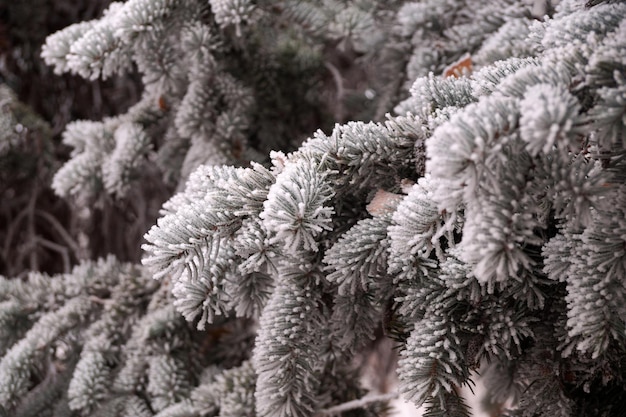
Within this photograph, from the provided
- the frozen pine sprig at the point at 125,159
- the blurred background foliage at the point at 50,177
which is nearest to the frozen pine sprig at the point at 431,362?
the frozen pine sprig at the point at 125,159

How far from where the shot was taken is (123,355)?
82 cm

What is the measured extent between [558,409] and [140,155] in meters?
0.63

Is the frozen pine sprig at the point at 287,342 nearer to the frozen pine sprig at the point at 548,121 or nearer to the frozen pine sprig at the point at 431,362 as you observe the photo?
the frozen pine sprig at the point at 431,362

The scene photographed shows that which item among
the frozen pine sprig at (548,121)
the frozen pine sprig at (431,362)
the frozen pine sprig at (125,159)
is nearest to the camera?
the frozen pine sprig at (548,121)

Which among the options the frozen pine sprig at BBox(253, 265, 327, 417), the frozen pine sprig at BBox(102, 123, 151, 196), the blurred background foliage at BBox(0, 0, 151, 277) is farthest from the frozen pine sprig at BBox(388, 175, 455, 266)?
the blurred background foliage at BBox(0, 0, 151, 277)

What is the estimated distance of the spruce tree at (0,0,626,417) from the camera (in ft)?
1.26

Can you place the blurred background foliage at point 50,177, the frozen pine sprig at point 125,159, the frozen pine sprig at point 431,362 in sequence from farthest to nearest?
1. the blurred background foliage at point 50,177
2. the frozen pine sprig at point 125,159
3. the frozen pine sprig at point 431,362

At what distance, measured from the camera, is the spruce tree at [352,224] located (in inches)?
15.1

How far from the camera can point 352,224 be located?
55cm

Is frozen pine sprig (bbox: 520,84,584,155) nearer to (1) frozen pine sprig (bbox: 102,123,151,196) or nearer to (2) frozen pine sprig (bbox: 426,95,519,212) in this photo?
(2) frozen pine sprig (bbox: 426,95,519,212)

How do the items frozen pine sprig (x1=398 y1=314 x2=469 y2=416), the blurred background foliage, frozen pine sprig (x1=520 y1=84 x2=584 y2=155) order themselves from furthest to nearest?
the blurred background foliage, frozen pine sprig (x1=398 y1=314 x2=469 y2=416), frozen pine sprig (x1=520 y1=84 x2=584 y2=155)

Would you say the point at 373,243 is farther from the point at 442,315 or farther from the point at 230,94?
the point at 230,94

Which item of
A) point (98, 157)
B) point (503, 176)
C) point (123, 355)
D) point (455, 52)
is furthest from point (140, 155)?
point (503, 176)

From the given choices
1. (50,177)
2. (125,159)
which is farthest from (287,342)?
(50,177)
